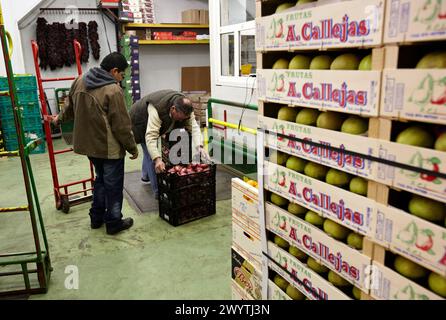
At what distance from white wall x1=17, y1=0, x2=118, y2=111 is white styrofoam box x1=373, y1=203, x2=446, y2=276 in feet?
27.7

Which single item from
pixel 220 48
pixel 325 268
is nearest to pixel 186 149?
pixel 220 48

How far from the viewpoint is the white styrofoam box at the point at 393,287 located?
116 centimetres

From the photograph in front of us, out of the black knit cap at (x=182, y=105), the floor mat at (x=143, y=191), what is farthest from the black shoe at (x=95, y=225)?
the black knit cap at (x=182, y=105)

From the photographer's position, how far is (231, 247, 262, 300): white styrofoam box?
2016 mm

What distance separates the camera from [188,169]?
152 inches

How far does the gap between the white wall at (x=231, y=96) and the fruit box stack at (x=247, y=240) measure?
10.1 feet

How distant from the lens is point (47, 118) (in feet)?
12.7

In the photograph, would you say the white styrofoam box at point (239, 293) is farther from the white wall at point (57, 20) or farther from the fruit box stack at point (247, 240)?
the white wall at point (57, 20)

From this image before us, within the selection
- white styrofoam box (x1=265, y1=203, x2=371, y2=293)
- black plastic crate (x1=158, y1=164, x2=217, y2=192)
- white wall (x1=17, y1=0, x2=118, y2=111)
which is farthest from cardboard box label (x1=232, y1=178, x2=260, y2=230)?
white wall (x1=17, y1=0, x2=118, y2=111)

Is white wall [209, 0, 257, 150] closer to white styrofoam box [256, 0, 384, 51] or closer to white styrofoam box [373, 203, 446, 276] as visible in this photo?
white styrofoam box [256, 0, 384, 51]

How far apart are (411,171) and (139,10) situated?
8.35 metres

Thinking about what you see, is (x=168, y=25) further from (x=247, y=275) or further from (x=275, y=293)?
(x=275, y=293)
